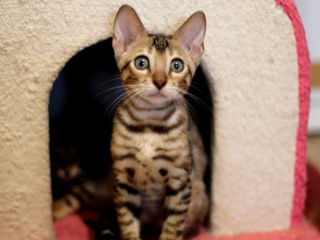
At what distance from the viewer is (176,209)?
4.53 feet

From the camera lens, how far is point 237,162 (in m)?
1.54

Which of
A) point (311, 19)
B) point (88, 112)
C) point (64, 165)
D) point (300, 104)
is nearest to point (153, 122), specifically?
point (300, 104)

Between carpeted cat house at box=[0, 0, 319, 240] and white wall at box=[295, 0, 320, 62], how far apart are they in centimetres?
123

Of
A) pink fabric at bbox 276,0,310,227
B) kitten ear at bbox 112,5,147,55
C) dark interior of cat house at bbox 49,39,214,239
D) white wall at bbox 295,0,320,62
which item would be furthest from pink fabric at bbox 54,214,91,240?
white wall at bbox 295,0,320,62

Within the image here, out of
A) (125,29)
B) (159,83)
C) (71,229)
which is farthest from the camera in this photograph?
(71,229)

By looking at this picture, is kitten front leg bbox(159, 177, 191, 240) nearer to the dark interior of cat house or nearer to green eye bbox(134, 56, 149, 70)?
the dark interior of cat house

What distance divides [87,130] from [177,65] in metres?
0.99

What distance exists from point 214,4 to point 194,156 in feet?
2.02

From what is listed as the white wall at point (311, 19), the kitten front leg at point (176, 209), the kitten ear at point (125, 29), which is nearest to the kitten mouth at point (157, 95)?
the kitten ear at point (125, 29)

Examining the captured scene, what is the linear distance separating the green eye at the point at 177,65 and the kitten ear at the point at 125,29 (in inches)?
6.3

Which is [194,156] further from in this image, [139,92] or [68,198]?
[68,198]

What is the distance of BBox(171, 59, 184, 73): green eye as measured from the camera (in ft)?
4.16

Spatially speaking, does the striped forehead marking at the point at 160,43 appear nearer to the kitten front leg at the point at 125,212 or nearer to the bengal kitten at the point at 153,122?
the bengal kitten at the point at 153,122

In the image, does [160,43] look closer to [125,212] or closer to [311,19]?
A: [125,212]
